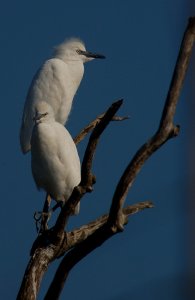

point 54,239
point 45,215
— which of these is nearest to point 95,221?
point 54,239

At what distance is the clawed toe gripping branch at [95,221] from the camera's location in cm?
377

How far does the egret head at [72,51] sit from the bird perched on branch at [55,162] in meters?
4.23

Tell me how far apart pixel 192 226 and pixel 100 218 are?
376cm

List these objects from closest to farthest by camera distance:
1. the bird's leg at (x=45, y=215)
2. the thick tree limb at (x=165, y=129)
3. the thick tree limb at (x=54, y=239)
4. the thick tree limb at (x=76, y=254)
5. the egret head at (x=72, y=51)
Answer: the thick tree limb at (x=165, y=129)
the thick tree limb at (x=54, y=239)
the thick tree limb at (x=76, y=254)
the bird's leg at (x=45, y=215)
the egret head at (x=72, y=51)

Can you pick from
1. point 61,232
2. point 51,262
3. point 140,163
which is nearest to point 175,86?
point 140,163

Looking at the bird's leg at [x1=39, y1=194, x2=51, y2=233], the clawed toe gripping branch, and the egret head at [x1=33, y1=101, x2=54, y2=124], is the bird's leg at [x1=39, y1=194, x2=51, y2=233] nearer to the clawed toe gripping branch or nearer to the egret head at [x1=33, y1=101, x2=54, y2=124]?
the clawed toe gripping branch

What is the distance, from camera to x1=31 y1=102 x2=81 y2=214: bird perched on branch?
6.57m

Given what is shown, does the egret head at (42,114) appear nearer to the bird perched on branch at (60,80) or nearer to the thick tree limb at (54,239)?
the thick tree limb at (54,239)

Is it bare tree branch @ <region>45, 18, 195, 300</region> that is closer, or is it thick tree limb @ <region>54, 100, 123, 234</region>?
bare tree branch @ <region>45, 18, 195, 300</region>

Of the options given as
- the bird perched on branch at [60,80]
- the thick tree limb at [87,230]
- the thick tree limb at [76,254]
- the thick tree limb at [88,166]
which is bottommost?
the thick tree limb at [76,254]

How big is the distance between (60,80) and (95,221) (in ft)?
17.5

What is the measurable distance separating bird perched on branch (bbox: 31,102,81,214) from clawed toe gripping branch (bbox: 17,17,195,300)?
125 centimetres

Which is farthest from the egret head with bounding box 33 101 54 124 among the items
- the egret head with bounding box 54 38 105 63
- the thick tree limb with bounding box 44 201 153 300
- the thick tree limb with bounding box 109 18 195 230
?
the egret head with bounding box 54 38 105 63

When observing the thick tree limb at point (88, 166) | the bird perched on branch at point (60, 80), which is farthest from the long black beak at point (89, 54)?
the thick tree limb at point (88, 166)
